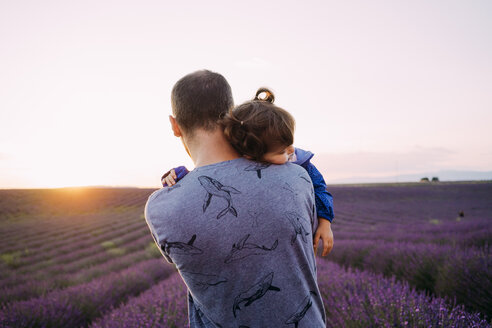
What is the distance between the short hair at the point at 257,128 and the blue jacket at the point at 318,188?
232 mm

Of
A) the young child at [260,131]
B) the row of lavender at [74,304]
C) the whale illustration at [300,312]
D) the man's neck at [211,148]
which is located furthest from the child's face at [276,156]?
the row of lavender at [74,304]

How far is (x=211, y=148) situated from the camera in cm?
82

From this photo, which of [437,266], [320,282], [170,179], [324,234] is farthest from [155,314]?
[437,266]

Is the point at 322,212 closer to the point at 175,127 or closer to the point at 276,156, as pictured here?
the point at 276,156

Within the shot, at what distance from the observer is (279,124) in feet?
2.64

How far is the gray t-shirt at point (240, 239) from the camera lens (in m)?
0.70

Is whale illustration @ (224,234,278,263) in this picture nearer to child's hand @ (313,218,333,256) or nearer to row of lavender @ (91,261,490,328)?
child's hand @ (313,218,333,256)

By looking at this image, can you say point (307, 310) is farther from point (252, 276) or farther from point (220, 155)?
point (220, 155)

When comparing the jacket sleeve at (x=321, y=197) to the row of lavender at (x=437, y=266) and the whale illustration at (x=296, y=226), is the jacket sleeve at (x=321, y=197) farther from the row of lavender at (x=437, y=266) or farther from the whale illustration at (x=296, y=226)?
the row of lavender at (x=437, y=266)

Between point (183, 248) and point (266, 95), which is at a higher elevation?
point (266, 95)

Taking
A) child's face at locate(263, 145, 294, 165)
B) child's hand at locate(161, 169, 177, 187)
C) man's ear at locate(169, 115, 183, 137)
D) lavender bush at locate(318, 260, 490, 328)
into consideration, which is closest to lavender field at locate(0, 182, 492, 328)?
lavender bush at locate(318, 260, 490, 328)

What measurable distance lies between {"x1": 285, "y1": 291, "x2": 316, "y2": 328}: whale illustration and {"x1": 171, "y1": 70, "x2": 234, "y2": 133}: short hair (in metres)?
0.65

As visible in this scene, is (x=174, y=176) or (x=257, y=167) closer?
(x=257, y=167)

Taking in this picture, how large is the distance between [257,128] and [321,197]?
18.4 inches
